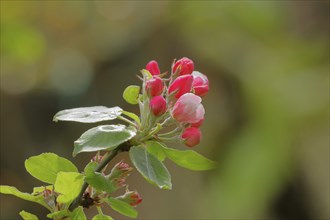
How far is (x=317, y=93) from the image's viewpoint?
246 cm

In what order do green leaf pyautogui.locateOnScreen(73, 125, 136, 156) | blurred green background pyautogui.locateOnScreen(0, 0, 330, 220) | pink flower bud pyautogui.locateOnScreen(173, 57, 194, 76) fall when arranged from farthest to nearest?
blurred green background pyautogui.locateOnScreen(0, 0, 330, 220) < pink flower bud pyautogui.locateOnScreen(173, 57, 194, 76) < green leaf pyautogui.locateOnScreen(73, 125, 136, 156)

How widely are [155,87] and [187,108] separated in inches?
1.5

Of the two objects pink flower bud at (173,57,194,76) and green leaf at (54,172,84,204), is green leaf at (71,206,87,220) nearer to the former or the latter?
green leaf at (54,172,84,204)

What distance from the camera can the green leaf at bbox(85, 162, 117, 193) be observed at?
1.81 feet

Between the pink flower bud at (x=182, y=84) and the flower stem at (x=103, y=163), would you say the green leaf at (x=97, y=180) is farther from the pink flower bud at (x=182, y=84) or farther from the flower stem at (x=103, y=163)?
the pink flower bud at (x=182, y=84)

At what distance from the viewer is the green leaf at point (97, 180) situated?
21.7 inches

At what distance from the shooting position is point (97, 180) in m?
0.55

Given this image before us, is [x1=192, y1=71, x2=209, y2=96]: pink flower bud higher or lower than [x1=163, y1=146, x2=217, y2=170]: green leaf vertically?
higher

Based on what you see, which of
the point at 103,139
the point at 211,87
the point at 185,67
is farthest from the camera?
the point at 211,87

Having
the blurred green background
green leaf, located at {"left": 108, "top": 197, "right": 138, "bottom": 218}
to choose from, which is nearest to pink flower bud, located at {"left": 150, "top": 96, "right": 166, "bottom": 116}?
green leaf, located at {"left": 108, "top": 197, "right": 138, "bottom": 218}

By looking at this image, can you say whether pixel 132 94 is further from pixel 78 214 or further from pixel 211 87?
pixel 211 87

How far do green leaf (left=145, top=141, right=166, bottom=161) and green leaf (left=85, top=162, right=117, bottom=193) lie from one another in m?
0.07

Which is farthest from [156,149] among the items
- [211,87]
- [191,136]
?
[211,87]

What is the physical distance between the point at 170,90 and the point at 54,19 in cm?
222
